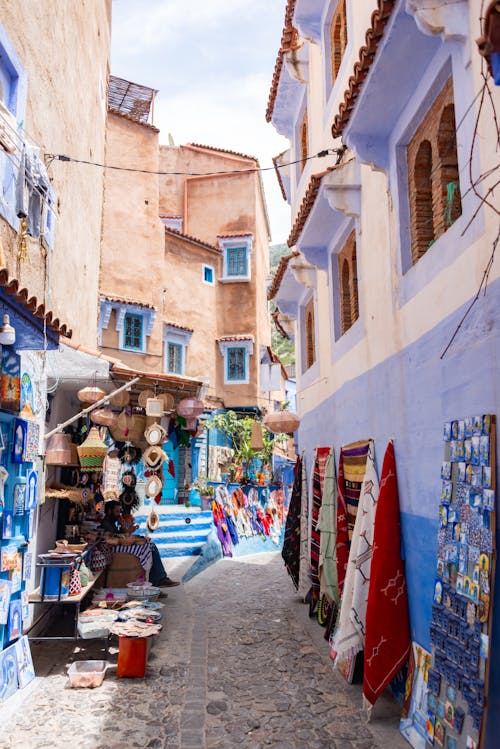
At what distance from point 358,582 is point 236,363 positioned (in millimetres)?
21399

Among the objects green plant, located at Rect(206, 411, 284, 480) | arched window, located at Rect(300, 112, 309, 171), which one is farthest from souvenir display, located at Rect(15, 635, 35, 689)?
green plant, located at Rect(206, 411, 284, 480)

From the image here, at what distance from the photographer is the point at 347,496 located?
8281 millimetres

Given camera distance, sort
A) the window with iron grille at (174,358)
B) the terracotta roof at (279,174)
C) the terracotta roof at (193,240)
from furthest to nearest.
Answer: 1. the terracotta roof at (193,240)
2. the window with iron grille at (174,358)
3. the terracotta roof at (279,174)

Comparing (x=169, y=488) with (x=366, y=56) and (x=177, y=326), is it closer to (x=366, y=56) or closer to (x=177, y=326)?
(x=177, y=326)

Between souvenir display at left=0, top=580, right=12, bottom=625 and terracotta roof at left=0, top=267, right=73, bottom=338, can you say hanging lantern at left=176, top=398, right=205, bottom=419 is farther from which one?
souvenir display at left=0, top=580, right=12, bottom=625

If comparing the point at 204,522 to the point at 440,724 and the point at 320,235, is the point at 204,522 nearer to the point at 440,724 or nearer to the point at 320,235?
the point at 320,235

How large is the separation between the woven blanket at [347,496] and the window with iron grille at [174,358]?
1723 cm

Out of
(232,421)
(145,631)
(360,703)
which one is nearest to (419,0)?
(360,703)

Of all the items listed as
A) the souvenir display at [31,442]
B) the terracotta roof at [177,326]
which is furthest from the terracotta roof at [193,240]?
the souvenir display at [31,442]

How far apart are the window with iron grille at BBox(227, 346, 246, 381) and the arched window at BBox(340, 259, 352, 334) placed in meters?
18.0

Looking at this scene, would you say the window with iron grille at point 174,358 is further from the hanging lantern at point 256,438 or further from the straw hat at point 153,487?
the straw hat at point 153,487

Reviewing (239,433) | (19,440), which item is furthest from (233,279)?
(19,440)

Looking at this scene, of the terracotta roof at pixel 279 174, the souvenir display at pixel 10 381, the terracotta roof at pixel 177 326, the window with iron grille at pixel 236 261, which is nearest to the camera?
the souvenir display at pixel 10 381

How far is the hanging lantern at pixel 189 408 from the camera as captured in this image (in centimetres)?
1064
